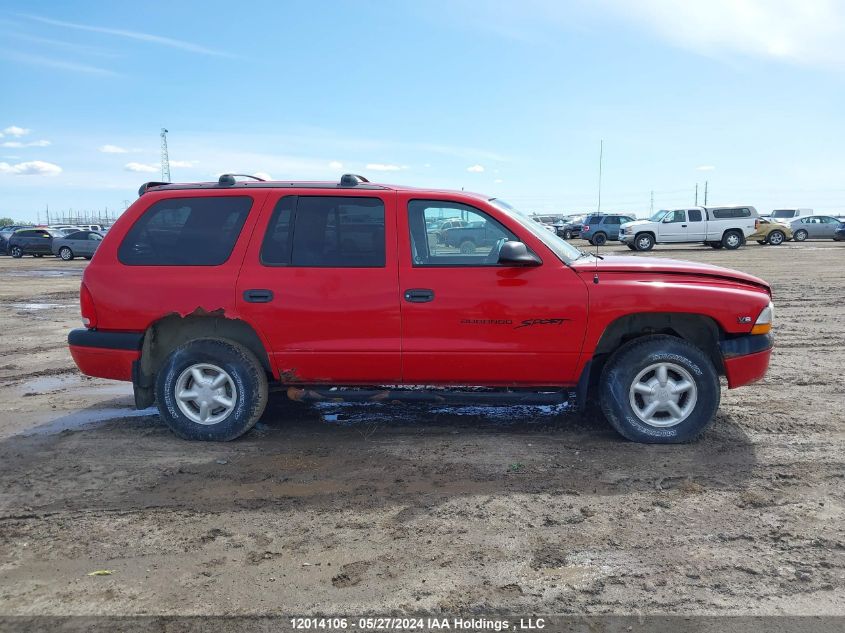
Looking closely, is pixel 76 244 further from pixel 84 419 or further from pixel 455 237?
pixel 455 237

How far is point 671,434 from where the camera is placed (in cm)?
496

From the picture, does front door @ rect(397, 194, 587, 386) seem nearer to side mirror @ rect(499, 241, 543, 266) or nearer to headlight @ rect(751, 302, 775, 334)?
side mirror @ rect(499, 241, 543, 266)

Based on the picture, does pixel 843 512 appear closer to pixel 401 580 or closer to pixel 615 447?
pixel 615 447

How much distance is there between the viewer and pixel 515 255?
15.4ft

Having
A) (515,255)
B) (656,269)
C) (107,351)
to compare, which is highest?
(515,255)

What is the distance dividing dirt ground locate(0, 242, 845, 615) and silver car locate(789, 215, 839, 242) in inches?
1510

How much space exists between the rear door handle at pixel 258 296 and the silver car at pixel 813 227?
4156cm

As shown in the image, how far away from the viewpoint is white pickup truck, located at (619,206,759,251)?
29500 millimetres

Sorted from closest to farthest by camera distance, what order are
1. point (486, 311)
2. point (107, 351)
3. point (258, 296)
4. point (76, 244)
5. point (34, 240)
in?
point (486, 311)
point (258, 296)
point (107, 351)
point (76, 244)
point (34, 240)

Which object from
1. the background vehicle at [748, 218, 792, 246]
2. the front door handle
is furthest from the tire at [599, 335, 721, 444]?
the background vehicle at [748, 218, 792, 246]

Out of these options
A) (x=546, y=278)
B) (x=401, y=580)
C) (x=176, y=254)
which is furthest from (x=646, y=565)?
(x=176, y=254)

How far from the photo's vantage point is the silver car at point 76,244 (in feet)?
104

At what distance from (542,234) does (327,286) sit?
163 centimetres

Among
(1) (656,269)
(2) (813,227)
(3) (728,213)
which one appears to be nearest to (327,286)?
(1) (656,269)
